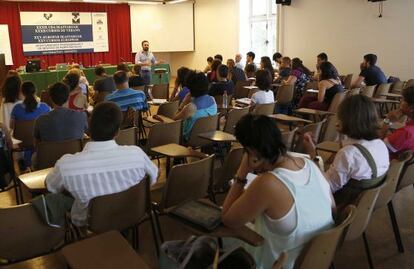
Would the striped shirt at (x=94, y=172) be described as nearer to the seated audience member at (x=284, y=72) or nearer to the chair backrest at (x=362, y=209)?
the chair backrest at (x=362, y=209)

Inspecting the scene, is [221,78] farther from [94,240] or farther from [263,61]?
[94,240]

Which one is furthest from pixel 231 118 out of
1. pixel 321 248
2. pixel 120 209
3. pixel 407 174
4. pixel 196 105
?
pixel 321 248

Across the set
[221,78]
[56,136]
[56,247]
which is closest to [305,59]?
[221,78]

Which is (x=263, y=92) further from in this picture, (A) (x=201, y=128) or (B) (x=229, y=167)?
(B) (x=229, y=167)

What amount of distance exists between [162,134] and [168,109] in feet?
4.02

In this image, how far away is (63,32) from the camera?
12.3 metres

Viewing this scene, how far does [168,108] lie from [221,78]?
1556 mm

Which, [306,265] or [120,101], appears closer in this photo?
[306,265]

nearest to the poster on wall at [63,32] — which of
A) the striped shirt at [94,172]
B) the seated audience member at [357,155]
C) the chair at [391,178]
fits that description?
the striped shirt at [94,172]

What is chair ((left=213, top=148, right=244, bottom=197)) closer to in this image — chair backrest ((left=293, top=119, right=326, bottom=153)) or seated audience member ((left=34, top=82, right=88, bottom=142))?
A: chair backrest ((left=293, top=119, right=326, bottom=153))

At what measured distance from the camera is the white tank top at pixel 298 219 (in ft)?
5.74

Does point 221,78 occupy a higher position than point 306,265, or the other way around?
point 221,78

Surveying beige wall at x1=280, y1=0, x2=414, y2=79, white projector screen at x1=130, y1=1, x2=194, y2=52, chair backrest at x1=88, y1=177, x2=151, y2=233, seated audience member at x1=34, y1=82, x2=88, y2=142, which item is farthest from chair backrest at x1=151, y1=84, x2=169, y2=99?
white projector screen at x1=130, y1=1, x2=194, y2=52

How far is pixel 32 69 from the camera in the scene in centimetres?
1008
